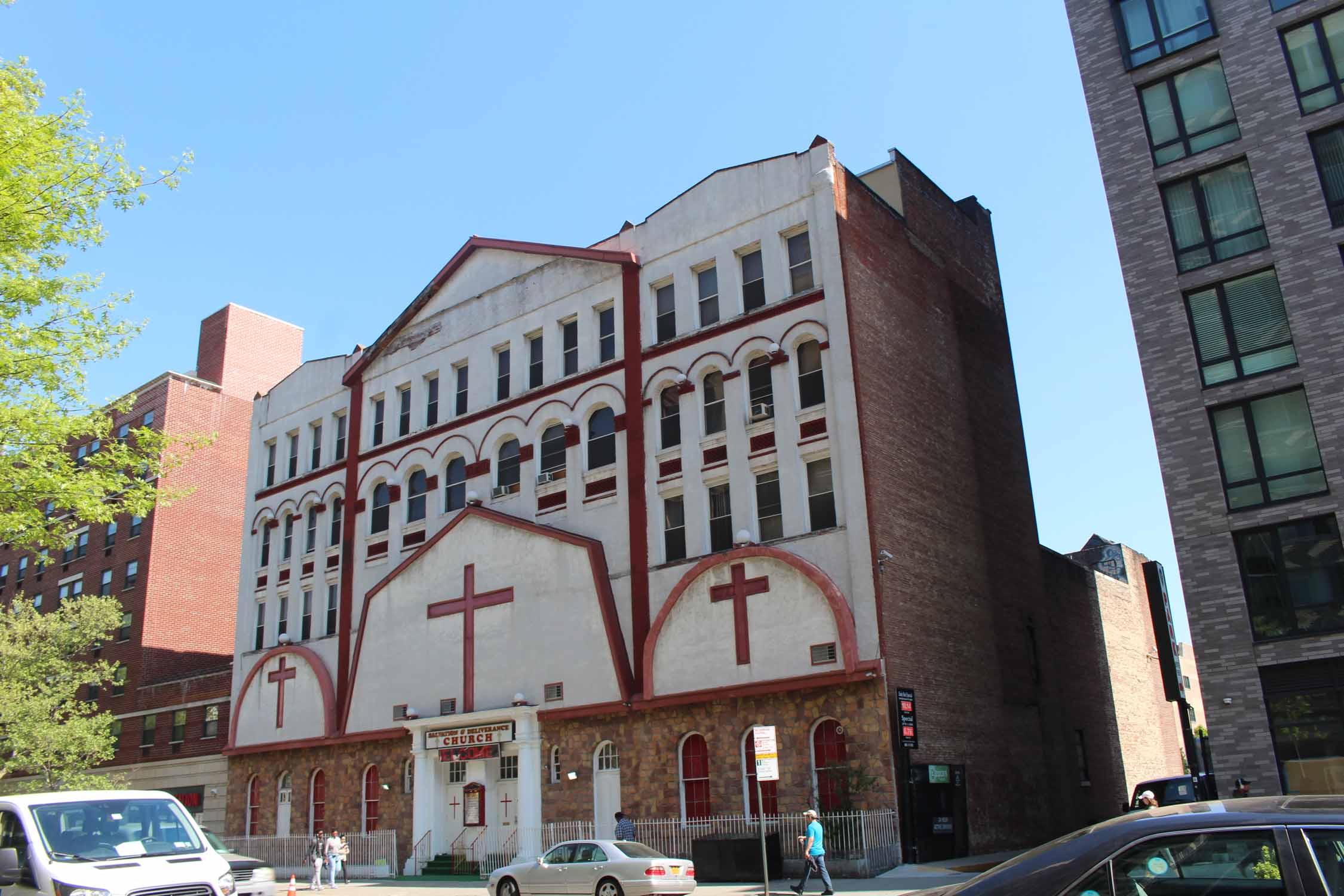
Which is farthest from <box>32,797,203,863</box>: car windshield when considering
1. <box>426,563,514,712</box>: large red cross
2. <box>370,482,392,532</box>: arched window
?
<box>370,482,392,532</box>: arched window

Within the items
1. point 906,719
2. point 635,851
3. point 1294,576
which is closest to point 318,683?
point 635,851

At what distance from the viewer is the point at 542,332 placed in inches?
1369

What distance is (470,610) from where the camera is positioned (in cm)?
3312

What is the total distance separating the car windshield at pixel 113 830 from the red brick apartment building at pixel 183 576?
35.1 meters

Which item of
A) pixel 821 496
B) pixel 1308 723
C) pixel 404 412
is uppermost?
pixel 404 412

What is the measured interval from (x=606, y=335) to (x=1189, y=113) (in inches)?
665

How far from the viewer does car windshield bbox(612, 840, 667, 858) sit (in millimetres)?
19641

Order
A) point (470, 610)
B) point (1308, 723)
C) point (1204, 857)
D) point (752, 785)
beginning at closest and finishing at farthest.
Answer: point (1204, 857), point (1308, 723), point (752, 785), point (470, 610)

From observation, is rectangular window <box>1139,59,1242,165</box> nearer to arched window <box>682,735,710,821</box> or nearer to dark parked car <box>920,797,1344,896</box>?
arched window <box>682,735,710,821</box>

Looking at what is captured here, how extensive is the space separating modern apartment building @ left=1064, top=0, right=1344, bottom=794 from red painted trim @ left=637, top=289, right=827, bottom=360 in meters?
7.82

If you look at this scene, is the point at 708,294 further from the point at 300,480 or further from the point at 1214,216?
the point at 300,480

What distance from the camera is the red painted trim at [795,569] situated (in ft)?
81.1

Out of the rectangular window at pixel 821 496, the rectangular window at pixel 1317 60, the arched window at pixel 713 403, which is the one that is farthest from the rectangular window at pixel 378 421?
the rectangular window at pixel 1317 60

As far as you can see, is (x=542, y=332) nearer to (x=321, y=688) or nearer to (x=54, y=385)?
(x=321, y=688)
